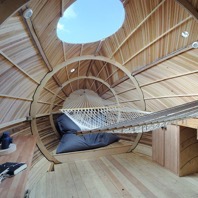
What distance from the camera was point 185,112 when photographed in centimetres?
173

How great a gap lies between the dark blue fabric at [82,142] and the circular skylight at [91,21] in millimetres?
2429

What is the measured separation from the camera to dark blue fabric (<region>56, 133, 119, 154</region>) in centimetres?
450

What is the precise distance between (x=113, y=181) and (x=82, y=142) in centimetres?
153

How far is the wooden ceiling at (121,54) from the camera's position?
1.98m

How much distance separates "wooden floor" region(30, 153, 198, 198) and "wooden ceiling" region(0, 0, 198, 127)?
130cm

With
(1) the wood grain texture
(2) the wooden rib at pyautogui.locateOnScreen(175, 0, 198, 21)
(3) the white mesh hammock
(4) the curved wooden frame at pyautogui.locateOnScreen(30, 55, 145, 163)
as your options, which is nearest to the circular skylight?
(4) the curved wooden frame at pyautogui.locateOnScreen(30, 55, 145, 163)

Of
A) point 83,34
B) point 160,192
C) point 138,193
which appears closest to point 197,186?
point 160,192

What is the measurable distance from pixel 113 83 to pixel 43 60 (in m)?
2.48

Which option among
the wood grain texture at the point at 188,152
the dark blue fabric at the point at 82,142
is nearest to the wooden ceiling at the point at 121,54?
the wood grain texture at the point at 188,152

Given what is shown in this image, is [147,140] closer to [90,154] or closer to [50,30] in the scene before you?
Result: [90,154]

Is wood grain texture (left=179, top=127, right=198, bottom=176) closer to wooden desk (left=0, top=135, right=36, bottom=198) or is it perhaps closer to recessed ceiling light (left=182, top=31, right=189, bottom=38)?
recessed ceiling light (left=182, top=31, right=189, bottom=38)

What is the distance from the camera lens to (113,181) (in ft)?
11.1

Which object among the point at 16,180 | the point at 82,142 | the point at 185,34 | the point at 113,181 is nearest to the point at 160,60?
the point at 185,34

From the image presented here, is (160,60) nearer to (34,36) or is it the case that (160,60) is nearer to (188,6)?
(188,6)
